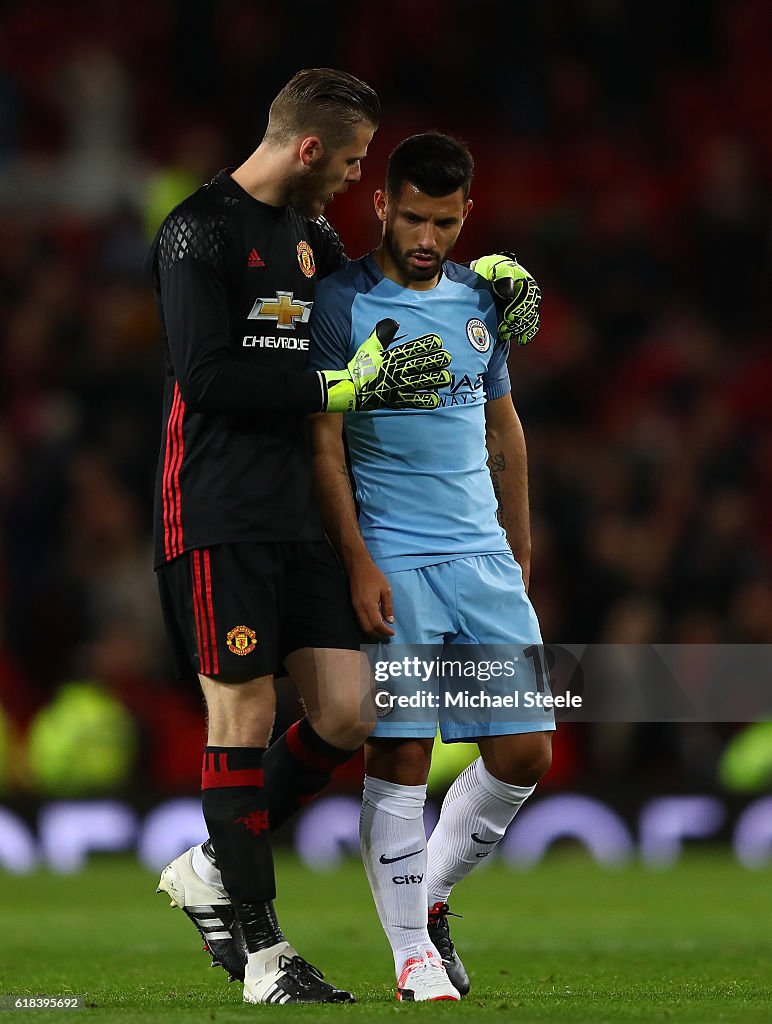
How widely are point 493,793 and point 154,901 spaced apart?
3.57 m

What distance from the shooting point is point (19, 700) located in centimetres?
1082

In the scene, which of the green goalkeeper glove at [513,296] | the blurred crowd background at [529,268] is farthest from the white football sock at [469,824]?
the blurred crowd background at [529,268]

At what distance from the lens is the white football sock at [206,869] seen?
505cm

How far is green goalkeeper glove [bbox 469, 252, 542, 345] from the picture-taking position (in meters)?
5.14

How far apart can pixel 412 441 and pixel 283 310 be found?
1.62 ft

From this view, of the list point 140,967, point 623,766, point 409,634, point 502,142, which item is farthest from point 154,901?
point 502,142

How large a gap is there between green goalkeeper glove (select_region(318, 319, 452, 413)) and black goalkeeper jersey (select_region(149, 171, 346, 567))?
0.07 metres

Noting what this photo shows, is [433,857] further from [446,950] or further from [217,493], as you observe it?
[217,493]

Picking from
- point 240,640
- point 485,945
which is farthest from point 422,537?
point 485,945

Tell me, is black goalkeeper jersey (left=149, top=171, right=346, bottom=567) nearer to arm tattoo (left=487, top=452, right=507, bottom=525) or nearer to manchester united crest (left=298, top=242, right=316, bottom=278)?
manchester united crest (left=298, top=242, right=316, bottom=278)

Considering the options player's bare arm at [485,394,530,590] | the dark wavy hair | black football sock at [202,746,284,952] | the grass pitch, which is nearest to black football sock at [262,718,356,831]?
black football sock at [202,746,284,952]

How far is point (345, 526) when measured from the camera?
487 centimetres

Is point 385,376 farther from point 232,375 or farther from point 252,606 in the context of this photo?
point 252,606
